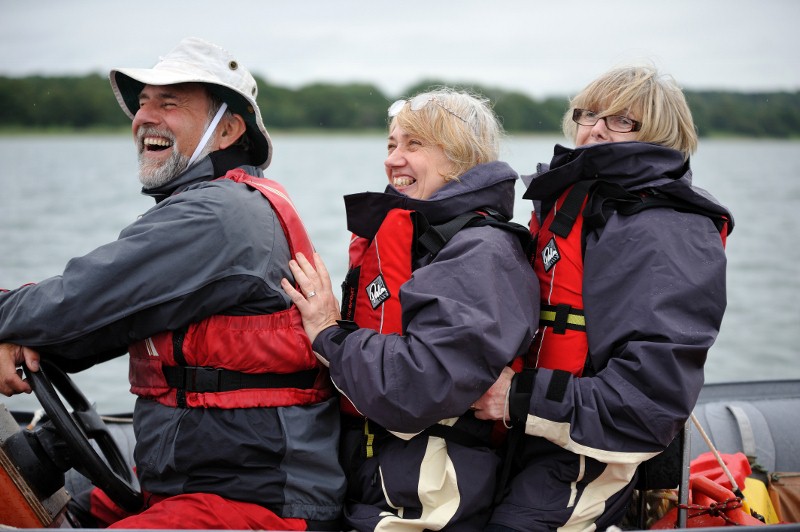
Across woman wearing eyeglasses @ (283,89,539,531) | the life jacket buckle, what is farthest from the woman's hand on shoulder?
the life jacket buckle

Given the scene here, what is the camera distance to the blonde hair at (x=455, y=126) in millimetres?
2621

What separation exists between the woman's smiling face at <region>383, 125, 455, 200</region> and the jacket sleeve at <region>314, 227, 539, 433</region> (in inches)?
11.7

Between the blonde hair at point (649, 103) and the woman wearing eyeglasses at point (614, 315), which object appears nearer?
the woman wearing eyeglasses at point (614, 315)

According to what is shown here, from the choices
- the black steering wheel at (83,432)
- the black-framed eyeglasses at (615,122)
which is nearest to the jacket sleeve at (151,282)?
the black steering wheel at (83,432)

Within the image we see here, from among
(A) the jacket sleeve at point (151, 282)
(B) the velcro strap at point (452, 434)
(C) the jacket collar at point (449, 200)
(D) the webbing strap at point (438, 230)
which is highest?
(C) the jacket collar at point (449, 200)

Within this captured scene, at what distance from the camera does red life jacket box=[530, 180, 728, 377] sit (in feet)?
8.13

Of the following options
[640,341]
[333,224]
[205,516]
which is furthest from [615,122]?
[333,224]

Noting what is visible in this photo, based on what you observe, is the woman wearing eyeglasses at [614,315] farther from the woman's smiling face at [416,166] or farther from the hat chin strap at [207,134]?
the hat chin strap at [207,134]

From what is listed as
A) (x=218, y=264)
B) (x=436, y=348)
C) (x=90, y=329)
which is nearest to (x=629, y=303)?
(x=436, y=348)

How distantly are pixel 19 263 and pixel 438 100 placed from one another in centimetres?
1238

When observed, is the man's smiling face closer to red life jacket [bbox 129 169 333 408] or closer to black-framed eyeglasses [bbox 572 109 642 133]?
red life jacket [bbox 129 169 333 408]

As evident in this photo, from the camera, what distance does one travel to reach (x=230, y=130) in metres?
2.96

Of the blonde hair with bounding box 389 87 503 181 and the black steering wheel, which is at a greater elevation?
the blonde hair with bounding box 389 87 503 181

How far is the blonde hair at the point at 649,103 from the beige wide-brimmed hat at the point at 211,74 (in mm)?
1156
